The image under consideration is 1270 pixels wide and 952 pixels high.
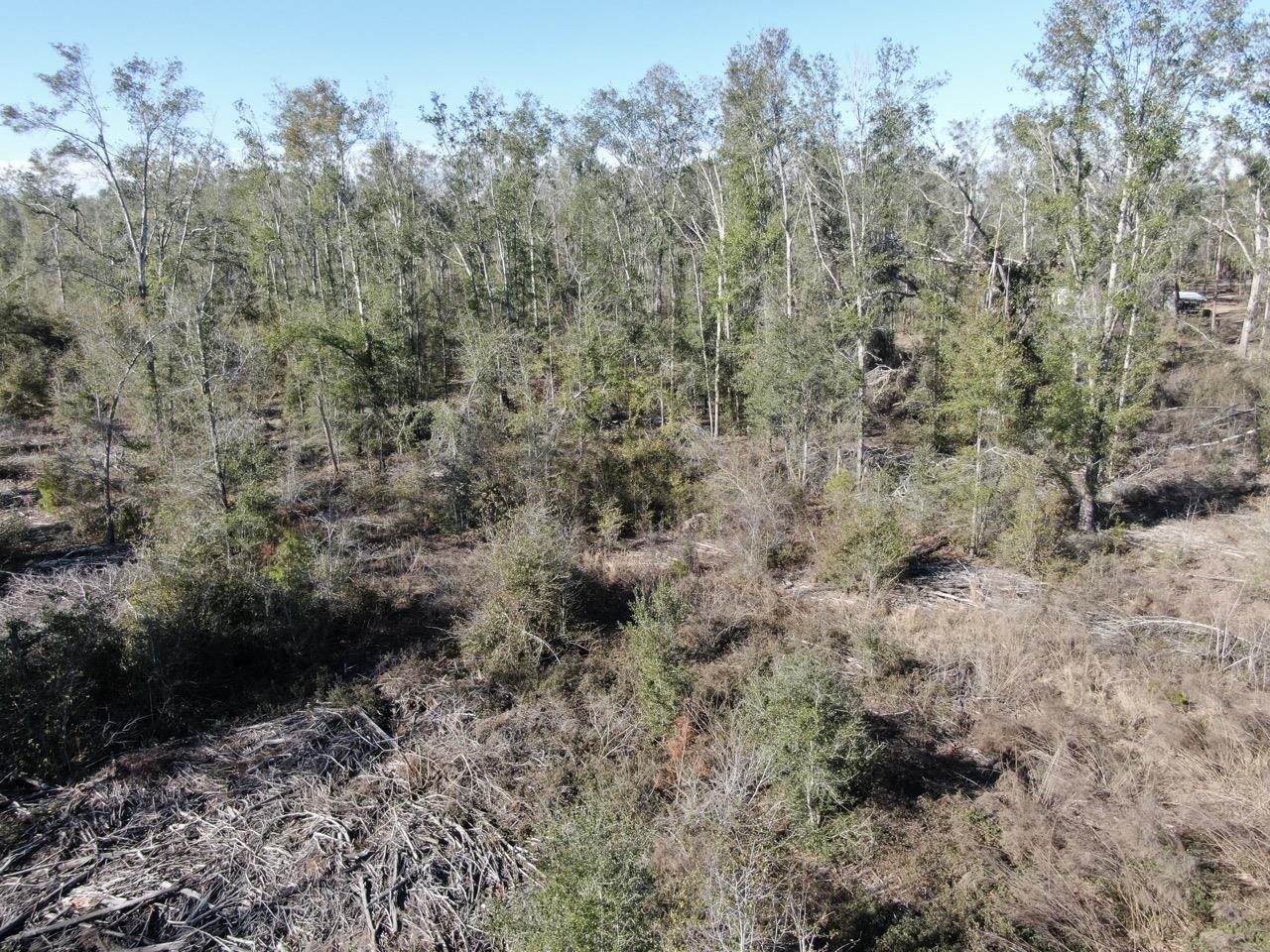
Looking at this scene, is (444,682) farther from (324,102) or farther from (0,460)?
(324,102)

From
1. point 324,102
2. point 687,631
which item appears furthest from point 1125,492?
point 324,102

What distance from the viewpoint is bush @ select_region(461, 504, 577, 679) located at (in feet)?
34.8

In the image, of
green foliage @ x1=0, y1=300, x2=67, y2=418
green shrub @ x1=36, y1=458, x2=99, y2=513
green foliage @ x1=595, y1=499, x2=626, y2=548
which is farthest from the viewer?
green foliage @ x1=0, y1=300, x2=67, y2=418

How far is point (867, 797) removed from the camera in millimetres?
7555

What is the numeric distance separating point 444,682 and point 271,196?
26.4m

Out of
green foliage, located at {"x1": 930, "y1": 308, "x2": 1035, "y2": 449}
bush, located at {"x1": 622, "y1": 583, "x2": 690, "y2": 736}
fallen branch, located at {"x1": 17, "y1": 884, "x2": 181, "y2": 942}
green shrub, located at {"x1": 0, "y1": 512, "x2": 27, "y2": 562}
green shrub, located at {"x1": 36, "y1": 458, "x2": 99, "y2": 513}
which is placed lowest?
fallen branch, located at {"x1": 17, "y1": 884, "x2": 181, "y2": 942}

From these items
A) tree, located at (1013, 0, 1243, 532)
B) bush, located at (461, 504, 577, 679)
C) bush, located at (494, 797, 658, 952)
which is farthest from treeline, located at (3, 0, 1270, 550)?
bush, located at (494, 797, 658, 952)

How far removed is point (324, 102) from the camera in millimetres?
22578

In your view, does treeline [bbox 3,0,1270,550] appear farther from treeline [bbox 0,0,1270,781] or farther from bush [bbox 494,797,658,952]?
bush [bbox 494,797,658,952]

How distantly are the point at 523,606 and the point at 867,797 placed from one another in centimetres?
576

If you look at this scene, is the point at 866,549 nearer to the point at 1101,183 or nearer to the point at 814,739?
the point at 814,739

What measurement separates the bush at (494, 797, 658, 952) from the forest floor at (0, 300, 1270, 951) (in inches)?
70.4

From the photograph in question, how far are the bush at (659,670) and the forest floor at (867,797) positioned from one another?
40cm

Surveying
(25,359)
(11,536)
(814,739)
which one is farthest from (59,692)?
(25,359)
